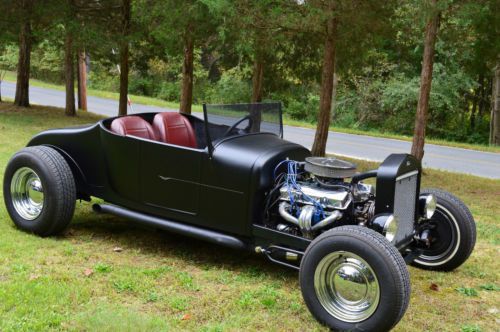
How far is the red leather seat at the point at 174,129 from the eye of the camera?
5.61m

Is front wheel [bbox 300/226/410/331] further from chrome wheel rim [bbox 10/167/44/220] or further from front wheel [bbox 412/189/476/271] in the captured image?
chrome wheel rim [bbox 10/167/44/220]

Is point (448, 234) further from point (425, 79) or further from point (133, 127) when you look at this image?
point (425, 79)

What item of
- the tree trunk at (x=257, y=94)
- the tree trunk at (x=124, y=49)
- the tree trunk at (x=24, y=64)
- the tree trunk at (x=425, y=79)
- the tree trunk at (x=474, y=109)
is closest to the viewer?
the tree trunk at (x=257, y=94)

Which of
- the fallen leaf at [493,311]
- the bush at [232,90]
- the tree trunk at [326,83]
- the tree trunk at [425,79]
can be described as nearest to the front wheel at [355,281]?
the fallen leaf at [493,311]

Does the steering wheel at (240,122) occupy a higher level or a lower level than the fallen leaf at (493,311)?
higher

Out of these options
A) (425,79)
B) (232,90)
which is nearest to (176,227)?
(425,79)

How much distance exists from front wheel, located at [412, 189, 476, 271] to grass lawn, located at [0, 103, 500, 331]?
136 mm

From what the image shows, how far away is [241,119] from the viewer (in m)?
5.17

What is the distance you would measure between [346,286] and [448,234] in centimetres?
164

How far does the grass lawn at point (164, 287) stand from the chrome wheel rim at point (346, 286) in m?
0.20

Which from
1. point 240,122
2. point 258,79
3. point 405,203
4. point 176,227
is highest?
point 258,79

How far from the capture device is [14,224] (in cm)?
569

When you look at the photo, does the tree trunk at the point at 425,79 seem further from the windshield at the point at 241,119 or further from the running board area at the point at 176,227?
the running board area at the point at 176,227

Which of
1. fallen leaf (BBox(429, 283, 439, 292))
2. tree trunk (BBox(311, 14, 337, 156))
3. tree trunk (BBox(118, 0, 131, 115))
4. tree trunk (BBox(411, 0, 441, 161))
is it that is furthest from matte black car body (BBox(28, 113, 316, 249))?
tree trunk (BBox(118, 0, 131, 115))
